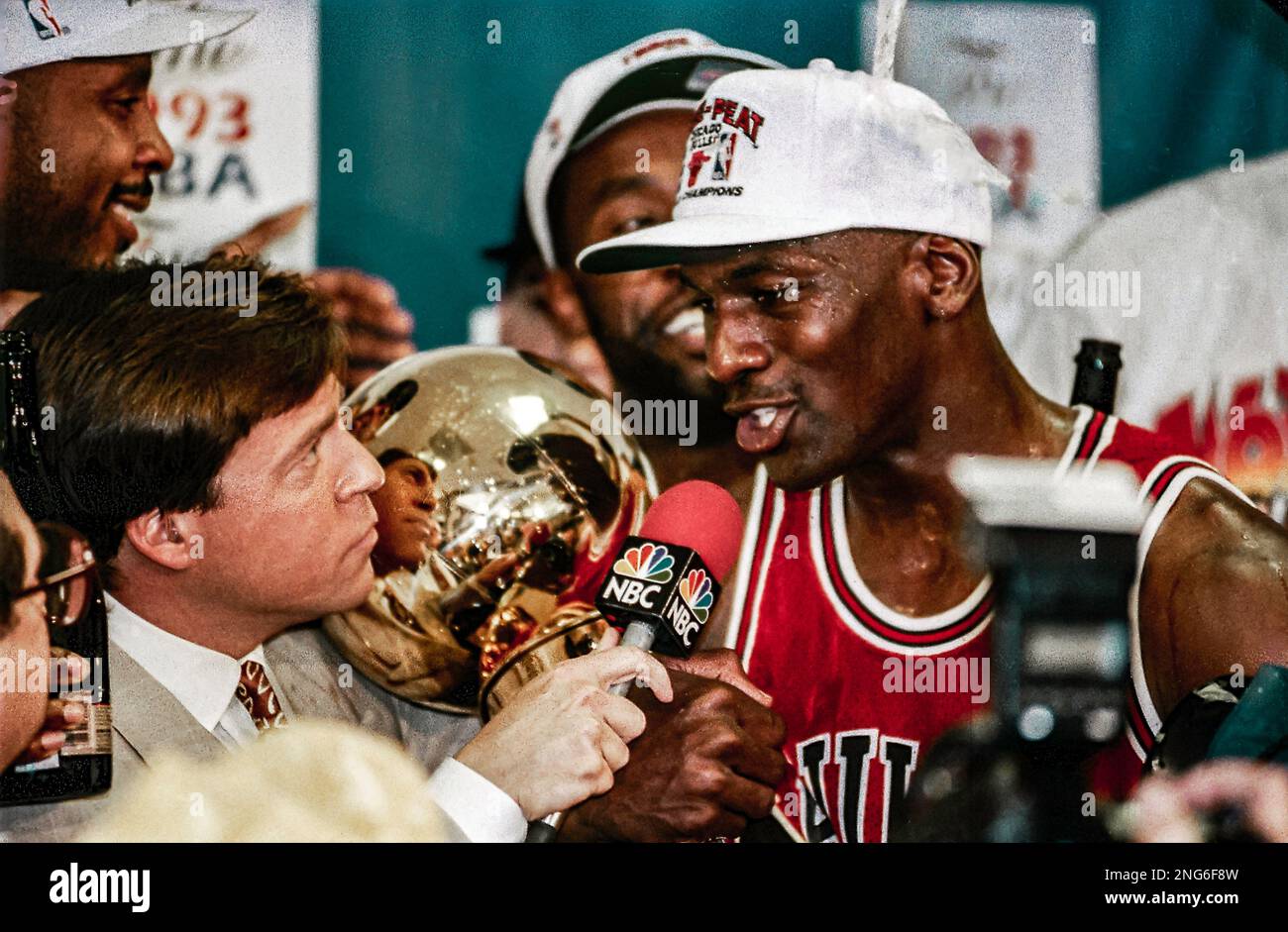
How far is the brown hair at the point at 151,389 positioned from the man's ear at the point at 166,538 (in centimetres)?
1

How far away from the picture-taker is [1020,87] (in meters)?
2.36

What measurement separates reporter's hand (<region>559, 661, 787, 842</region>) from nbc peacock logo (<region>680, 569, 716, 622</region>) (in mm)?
174

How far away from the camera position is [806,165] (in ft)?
7.25

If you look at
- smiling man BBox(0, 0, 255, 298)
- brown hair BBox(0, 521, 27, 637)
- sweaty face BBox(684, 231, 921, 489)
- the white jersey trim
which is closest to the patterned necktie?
brown hair BBox(0, 521, 27, 637)

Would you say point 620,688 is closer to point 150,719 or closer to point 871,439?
point 871,439

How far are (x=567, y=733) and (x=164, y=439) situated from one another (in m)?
0.76

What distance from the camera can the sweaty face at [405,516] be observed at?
2156 millimetres

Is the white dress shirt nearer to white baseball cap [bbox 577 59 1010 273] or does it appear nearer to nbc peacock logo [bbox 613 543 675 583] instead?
nbc peacock logo [bbox 613 543 675 583]

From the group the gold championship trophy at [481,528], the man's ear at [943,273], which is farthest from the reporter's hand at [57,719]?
the man's ear at [943,273]

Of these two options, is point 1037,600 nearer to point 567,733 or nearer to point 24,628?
point 567,733

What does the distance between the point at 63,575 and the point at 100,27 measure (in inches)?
35.9

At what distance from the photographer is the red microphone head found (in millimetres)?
2078

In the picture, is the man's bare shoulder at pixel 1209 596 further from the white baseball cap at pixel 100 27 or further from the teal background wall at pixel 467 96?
the white baseball cap at pixel 100 27

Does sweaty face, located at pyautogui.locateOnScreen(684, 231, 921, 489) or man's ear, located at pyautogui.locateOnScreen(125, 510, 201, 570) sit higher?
sweaty face, located at pyautogui.locateOnScreen(684, 231, 921, 489)
